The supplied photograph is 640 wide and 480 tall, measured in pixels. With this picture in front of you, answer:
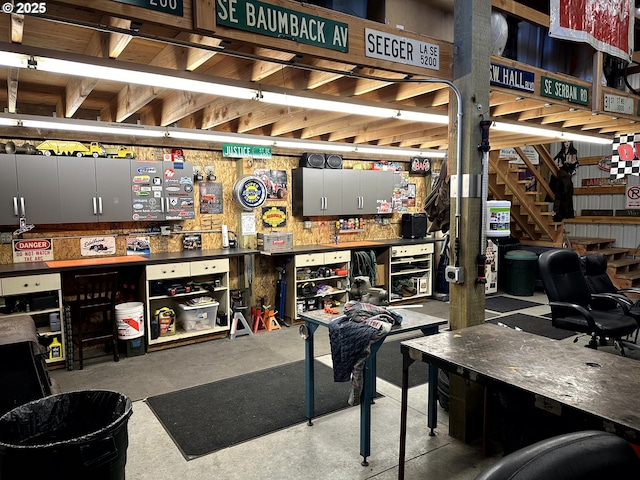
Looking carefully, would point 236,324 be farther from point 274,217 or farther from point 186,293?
point 274,217

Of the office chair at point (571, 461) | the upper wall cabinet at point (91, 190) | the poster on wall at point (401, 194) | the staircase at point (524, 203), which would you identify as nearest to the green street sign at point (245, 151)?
the upper wall cabinet at point (91, 190)

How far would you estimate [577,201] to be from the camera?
377 inches

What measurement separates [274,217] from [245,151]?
43.2 inches

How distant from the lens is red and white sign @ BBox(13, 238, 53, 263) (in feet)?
16.1

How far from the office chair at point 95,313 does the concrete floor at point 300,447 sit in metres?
0.39

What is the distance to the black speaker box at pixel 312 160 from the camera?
6598 mm

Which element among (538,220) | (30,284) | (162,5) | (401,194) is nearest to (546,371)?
(162,5)

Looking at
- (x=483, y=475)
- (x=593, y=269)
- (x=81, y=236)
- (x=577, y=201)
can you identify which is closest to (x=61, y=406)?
(x=483, y=475)

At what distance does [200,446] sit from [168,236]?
3.28m

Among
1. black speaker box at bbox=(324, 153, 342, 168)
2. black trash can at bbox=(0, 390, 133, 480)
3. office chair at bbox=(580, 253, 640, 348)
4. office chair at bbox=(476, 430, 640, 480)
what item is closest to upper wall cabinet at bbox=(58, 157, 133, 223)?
black speaker box at bbox=(324, 153, 342, 168)

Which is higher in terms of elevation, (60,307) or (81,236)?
(81,236)

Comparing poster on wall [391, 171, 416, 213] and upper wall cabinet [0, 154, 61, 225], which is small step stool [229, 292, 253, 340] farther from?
poster on wall [391, 171, 416, 213]

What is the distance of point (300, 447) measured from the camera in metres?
→ 3.10

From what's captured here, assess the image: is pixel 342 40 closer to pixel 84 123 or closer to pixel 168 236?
pixel 84 123
